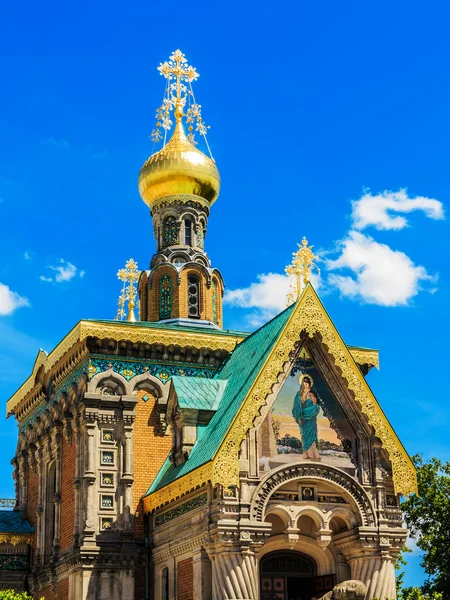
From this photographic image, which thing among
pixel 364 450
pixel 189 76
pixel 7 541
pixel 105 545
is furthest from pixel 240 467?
pixel 189 76

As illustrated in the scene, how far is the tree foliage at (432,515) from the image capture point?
28094 millimetres

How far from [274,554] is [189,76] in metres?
14.5

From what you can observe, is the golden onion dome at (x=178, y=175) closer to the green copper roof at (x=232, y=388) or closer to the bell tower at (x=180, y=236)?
the bell tower at (x=180, y=236)

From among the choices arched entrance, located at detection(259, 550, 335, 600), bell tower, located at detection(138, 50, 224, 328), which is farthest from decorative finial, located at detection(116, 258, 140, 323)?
arched entrance, located at detection(259, 550, 335, 600)

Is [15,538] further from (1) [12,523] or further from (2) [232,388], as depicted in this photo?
(2) [232,388]

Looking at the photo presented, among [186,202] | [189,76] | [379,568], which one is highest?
[189,76]

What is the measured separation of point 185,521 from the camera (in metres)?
21.0

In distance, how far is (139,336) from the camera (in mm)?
Result: 24344

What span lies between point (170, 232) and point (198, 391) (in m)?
6.66

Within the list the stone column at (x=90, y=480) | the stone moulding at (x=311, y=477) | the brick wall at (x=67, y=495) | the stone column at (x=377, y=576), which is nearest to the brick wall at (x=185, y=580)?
the stone moulding at (x=311, y=477)

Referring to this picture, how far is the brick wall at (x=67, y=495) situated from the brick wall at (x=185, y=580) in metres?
3.58

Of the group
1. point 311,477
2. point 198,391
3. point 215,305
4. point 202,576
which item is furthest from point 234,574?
point 215,305

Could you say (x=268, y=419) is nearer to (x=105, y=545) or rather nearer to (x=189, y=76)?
(x=105, y=545)

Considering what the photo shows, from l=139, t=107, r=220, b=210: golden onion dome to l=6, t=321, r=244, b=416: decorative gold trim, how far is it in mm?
5144
